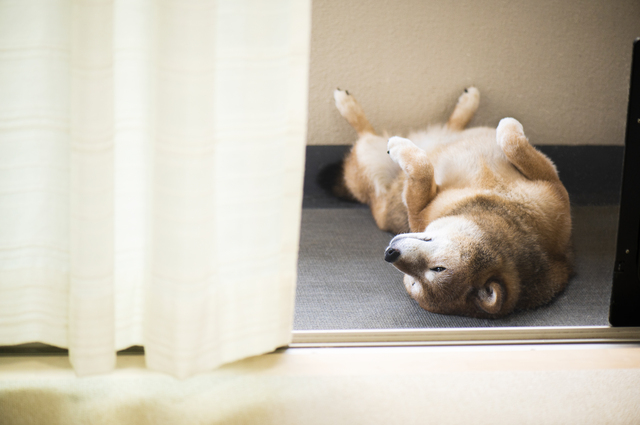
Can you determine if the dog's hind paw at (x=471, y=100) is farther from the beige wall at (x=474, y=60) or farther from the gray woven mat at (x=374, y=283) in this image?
the gray woven mat at (x=374, y=283)

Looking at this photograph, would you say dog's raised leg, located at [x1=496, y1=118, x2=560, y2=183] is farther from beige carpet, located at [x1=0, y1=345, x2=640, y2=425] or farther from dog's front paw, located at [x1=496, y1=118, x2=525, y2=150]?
beige carpet, located at [x1=0, y1=345, x2=640, y2=425]

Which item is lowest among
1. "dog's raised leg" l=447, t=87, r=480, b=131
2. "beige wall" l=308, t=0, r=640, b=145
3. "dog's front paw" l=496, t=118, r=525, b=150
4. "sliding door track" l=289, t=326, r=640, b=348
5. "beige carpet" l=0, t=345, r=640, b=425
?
"beige carpet" l=0, t=345, r=640, b=425

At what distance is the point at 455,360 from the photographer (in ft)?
3.67

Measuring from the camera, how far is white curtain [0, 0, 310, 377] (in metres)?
0.85

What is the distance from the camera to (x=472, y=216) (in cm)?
156

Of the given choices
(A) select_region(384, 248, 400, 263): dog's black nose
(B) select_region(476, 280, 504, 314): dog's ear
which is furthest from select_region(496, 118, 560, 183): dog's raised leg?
(A) select_region(384, 248, 400, 263): dog's black nose

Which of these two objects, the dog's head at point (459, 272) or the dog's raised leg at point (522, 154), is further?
the dog's raised leg at point (522, 154)

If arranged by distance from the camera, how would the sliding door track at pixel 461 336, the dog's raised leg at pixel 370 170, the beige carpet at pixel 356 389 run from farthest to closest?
the dog's raised leg at pixel 370 170, the sliding door track at pixel 461 336, the beige carpet at pixel 356 389

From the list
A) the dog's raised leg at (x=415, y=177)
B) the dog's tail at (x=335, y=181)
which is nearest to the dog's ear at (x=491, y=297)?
the dog's raised leg at (x=415, y=177)

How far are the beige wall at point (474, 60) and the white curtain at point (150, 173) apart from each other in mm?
1370

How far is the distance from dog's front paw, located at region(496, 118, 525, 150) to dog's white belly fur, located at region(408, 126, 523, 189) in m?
0.09

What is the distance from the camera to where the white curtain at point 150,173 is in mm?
847

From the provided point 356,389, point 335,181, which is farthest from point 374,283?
point 335,181

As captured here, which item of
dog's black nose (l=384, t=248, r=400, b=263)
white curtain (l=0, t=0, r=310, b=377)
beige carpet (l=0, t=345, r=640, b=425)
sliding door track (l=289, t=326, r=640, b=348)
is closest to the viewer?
white curtain (l=0, t=0, r=310, b=377)
